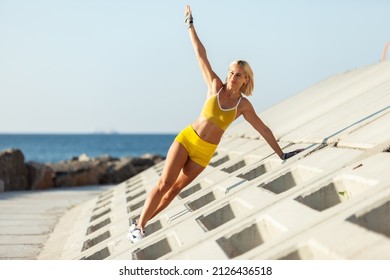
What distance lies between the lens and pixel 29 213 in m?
11.9

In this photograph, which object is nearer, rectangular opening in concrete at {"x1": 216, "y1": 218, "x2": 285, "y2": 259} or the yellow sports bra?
rectangular opening in concrete at {"x1": 216, "y1": 218, "x2": 285, "y2": 259}

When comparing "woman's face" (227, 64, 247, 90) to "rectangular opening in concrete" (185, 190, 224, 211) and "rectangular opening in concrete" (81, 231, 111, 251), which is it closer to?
"rectangular opening in concrete" (185, 190, 224, 211)

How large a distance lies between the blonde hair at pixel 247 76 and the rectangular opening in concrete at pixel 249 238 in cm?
160

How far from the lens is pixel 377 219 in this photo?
3.68m

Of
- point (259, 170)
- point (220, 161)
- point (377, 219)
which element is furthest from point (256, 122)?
point (220, 161)

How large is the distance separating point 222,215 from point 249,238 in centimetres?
116

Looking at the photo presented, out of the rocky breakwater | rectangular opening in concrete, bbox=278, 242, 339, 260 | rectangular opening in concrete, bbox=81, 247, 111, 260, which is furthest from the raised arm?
the rocky breakwater

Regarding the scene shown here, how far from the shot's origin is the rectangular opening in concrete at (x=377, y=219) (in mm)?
3643

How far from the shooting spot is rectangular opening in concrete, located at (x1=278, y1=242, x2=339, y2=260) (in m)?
3.46

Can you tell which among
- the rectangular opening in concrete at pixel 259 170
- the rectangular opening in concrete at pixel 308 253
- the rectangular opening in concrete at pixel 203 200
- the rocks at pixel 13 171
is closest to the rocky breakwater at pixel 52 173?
the rocks at pixel 13 171

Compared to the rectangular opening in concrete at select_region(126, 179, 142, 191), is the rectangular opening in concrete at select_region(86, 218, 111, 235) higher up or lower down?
lower down

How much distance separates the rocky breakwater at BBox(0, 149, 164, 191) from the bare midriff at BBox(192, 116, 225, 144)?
37.4ft

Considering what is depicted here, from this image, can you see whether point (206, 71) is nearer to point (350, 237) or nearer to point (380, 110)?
point (380, 110)
